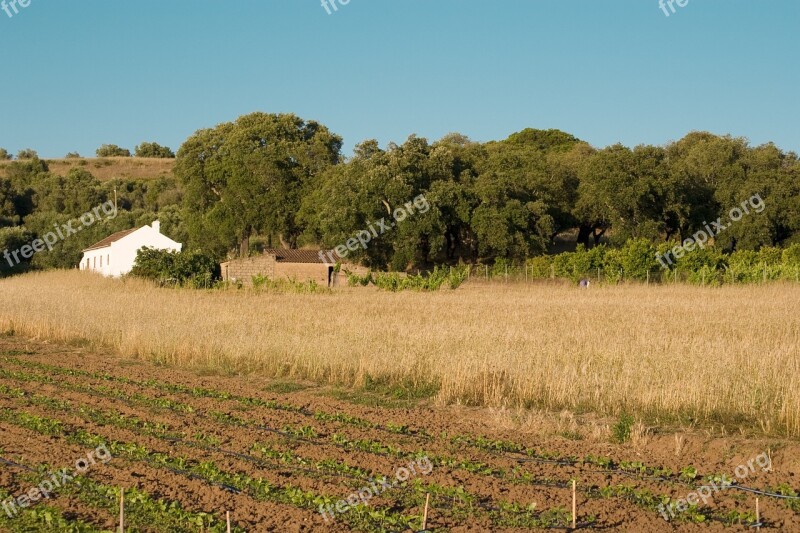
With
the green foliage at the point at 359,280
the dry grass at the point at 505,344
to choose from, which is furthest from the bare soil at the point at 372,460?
the green foliage at the point at 359,280

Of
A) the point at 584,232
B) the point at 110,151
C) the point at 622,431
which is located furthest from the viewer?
the point at 110,151

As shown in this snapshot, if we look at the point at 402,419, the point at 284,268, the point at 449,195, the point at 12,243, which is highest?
the point at 449,195

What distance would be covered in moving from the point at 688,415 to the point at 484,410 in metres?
3.02

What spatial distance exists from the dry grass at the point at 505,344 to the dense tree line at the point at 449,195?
2108 cm

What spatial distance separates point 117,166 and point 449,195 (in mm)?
79275

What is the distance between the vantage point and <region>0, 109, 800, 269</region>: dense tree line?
179 ft

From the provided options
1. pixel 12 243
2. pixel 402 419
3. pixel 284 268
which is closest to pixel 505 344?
pixel 402 419

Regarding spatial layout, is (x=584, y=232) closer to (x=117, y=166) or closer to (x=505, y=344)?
(x=505, y=344)

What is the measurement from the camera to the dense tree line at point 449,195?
54594mm

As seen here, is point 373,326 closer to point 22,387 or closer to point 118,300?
point 22,387

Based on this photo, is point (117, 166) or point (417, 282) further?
point (117, 166)

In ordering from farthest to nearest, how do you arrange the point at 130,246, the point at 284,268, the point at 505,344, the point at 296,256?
1. the point at 130,246
2. the point at 296,256
3. the point at 284,268
4. the point at 505,344

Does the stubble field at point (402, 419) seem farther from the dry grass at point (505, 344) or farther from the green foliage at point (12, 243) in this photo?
the green foliage at point (12, 243)

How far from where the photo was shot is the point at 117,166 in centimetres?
12119
